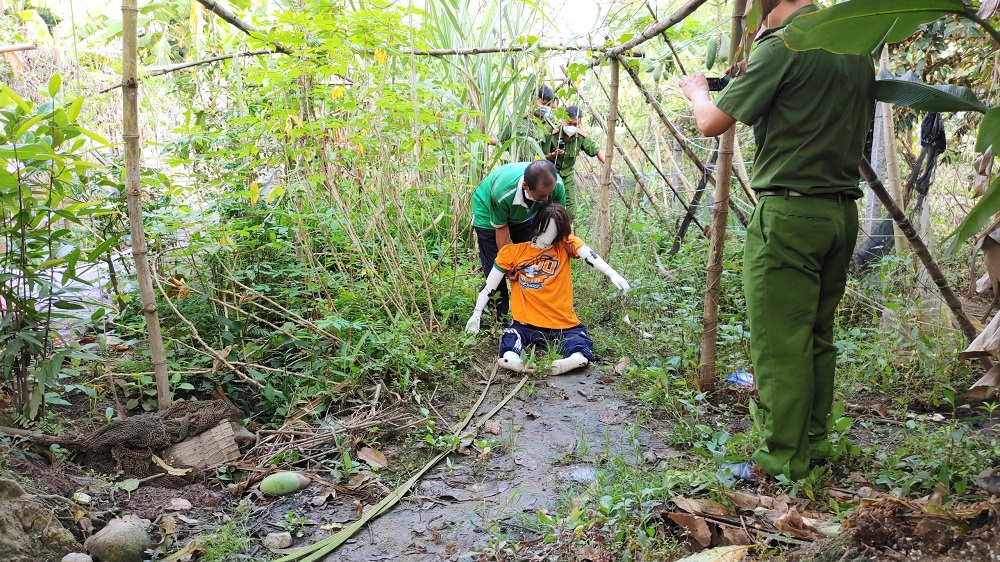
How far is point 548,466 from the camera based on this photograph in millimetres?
3018

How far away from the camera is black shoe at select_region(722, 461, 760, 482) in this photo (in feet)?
8.39

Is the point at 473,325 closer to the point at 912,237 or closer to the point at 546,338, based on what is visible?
the point at 546,338

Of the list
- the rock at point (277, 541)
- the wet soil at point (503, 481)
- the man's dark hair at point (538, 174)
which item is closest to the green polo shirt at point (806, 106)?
the wet soil at point (503, 481)

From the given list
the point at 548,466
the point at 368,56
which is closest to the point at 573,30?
the point at 368,56

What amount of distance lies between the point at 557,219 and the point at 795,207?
7.37 feet

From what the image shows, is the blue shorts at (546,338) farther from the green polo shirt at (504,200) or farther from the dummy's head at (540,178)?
the dummy's head at (540,178)

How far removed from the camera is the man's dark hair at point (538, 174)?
4.26 m

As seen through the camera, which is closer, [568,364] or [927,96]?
[927,96]

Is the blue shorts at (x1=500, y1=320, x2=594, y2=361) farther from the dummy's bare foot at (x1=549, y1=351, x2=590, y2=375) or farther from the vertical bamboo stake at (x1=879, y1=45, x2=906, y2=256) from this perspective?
the vertical bamboo stake at (x1=879, y1=45, x2=906, y2=256)

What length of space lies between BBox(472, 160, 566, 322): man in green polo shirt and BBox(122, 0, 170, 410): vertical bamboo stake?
2.33 m

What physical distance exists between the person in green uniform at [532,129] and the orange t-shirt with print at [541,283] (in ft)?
3.45

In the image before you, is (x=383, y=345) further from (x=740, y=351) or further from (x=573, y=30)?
(x=573, y=30)

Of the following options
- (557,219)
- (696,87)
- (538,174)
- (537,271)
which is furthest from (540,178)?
(696,87)

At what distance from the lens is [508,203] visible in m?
4.61
